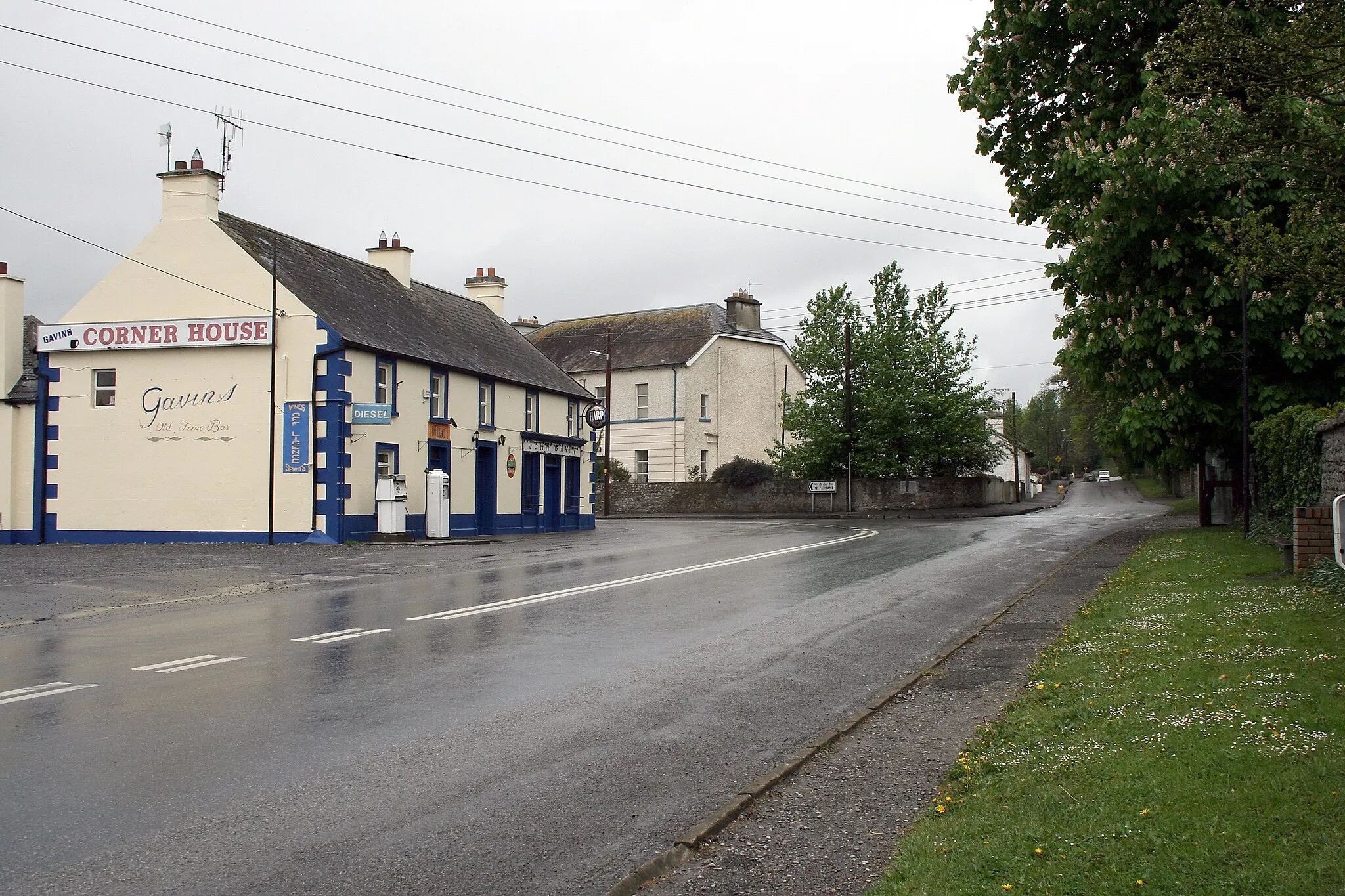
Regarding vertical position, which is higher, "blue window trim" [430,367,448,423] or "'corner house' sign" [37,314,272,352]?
"'corner house' sign" [37,314,272,352]

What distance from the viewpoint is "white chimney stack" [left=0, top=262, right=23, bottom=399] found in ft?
93.3

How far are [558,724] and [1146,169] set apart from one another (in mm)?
13927

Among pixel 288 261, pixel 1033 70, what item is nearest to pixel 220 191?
pixel 288 261

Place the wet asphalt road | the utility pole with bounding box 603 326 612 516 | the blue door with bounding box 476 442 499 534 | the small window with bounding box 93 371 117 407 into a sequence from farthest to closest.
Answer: the utility pole with bounding box 603 326 612 516
the blue door with bounding box 476 442 499 534
the small window with bounding box 93 371 117 407
the wet asphalt road

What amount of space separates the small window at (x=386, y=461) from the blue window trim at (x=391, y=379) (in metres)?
0.97

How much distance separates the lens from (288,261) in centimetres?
2861

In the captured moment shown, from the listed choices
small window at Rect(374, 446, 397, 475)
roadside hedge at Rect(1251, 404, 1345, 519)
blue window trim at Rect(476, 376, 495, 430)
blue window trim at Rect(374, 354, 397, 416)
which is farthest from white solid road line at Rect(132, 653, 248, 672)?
blue window trim at Rect(476, 376, 495, 430)

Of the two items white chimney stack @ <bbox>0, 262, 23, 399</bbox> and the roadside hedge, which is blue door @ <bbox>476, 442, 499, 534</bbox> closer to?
white chimney stack @ <bbox>0, 262, 23, 399</bbox>

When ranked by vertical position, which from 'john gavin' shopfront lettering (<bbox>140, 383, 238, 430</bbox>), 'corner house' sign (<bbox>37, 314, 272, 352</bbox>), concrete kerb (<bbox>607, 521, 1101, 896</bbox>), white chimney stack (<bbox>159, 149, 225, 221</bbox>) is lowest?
concrete kerb (<bbox>607, 521, 1101, 896</bbox>)

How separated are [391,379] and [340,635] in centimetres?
1802

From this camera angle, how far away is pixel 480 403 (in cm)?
3281

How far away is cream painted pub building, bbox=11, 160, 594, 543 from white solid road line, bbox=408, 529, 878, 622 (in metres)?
10.1

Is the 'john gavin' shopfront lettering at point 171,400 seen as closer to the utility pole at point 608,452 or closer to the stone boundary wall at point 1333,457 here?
the stone boundary wall at point 1333,457

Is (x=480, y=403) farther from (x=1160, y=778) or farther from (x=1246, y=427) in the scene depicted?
(x=1160, y=778)
